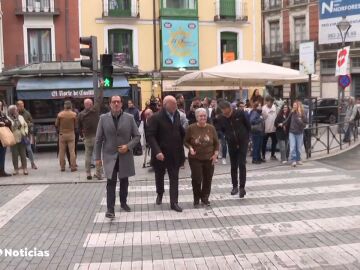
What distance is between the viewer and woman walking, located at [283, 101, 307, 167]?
1258cm

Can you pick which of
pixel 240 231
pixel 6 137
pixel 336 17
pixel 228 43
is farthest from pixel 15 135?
pixel 228 43

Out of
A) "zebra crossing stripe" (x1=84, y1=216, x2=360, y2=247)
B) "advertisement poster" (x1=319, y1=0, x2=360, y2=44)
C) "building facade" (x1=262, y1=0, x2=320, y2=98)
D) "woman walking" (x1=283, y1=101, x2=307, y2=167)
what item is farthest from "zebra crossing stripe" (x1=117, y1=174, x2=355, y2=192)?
"building facade" (x1=262, y1=0, x2=320, y2=98)

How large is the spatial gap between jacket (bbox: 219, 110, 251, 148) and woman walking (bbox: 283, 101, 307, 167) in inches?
149

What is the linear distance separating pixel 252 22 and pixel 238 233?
26899 millimetres

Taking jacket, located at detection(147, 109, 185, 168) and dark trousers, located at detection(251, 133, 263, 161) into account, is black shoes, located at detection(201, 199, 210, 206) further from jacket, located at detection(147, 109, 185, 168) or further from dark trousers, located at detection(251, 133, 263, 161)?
dark trousers, located at detection(251, 133, 263, 161)

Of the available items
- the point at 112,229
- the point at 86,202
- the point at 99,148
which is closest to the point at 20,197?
the point at 86,202

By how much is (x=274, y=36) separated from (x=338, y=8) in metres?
28.2

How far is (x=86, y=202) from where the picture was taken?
9.12m


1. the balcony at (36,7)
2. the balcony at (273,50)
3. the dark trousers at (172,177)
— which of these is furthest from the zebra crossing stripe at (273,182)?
the balcony at (273,50)

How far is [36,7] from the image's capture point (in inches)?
1072

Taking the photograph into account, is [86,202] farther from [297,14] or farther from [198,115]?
[297,14]

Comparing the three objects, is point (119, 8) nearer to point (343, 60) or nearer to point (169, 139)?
point (343, 60)

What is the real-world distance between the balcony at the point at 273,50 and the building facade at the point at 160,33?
55.2 ft

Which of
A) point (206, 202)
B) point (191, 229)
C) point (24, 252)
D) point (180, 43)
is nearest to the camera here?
point (24, 252)
